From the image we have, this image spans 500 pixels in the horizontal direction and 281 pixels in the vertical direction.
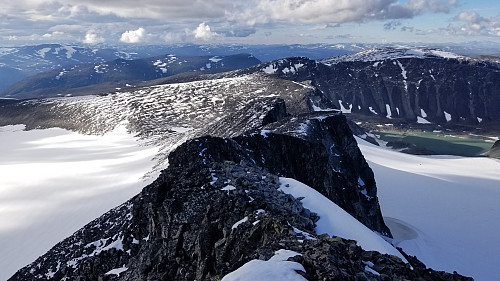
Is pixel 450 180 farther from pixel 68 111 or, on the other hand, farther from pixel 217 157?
pixel 68 111

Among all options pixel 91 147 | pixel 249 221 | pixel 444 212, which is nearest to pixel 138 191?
pixel 249 221

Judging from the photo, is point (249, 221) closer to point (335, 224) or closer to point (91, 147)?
point (335, 224)

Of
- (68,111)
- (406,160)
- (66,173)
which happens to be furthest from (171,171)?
(68,111)

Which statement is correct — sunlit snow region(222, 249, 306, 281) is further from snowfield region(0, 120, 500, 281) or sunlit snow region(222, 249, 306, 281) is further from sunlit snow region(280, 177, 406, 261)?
sunlit snow region(280, 177, 406, 261)

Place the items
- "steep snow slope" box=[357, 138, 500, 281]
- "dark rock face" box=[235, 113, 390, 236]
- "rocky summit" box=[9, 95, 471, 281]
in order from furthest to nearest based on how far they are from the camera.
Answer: "steep snow slope" box=[357, 138, 500, 281]
"dark rock face" box=[235, 113, 390, 236]
"rocky summit" box=[9, 95, 471, 281]

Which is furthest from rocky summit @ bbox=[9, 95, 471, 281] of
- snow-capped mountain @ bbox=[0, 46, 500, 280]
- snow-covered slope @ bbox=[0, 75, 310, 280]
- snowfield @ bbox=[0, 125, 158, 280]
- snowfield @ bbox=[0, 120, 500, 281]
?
snow-covered slope @ bbox=[0, 75, 310, 280]
